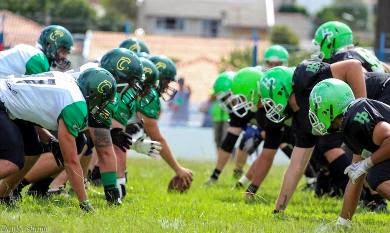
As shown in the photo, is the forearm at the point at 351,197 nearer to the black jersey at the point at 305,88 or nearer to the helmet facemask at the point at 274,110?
the black jersey at the point at 305,88

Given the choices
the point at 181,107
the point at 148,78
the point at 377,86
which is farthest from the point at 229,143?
the point at 181,107

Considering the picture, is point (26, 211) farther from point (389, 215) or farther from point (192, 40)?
point (192, 40)

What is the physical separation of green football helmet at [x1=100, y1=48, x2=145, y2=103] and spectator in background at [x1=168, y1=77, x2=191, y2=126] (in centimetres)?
1116

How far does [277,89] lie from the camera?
316 inches

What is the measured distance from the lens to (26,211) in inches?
272

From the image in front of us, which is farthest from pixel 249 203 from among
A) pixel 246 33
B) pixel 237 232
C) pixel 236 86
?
pixel 246 33

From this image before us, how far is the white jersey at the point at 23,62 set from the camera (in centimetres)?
840

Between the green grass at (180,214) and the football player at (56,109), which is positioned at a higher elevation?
the football player at (56,109)

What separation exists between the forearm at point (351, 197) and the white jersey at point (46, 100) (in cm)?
215

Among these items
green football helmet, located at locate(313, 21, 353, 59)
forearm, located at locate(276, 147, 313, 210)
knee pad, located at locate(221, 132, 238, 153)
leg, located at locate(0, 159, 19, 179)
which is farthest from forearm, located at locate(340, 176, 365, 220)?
knee pad, located at locate(221, 132, 238, 153)

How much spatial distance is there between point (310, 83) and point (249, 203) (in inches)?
63.3

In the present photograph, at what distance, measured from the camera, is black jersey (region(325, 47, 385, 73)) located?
344 inches

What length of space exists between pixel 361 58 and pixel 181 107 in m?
10.9

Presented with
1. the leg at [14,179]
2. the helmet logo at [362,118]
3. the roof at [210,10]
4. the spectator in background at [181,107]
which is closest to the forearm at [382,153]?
the helmet logo at [362,118]
